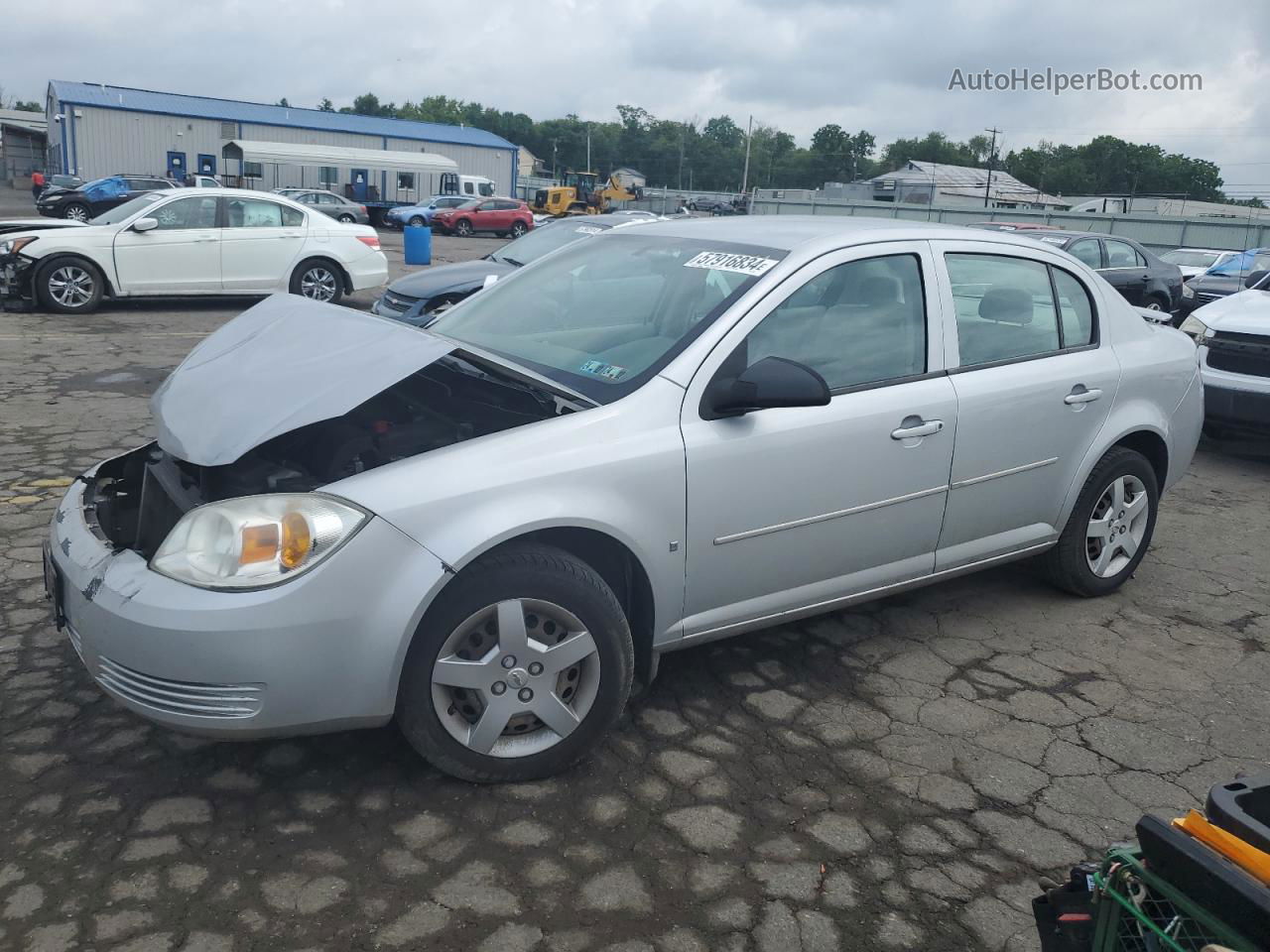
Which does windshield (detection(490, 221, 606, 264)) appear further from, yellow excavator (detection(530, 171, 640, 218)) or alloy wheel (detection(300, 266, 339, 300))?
yellow excavator (detection(530, 171, 640, 218))

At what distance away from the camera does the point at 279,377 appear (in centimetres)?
327

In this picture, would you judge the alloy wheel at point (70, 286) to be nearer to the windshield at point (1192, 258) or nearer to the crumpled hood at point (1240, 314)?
the crumpled hood at point (1240, 314)

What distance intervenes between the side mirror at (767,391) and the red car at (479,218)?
3581 centimetres

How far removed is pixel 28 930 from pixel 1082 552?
404 cm

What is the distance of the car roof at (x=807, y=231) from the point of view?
3768 mm

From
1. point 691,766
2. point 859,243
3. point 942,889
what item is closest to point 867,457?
point 859,243

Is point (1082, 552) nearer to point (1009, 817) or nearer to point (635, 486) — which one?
point (1009, 817)

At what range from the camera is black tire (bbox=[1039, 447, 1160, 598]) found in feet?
14.7

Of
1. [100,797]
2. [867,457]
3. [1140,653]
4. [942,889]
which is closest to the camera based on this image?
[942,889]

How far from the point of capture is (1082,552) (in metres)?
4.56

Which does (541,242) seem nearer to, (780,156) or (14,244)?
(14,244)

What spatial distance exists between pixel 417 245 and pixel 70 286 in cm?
956

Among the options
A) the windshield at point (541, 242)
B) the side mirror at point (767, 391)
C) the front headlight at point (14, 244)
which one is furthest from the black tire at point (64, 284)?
the side mirror at point (767, 391)

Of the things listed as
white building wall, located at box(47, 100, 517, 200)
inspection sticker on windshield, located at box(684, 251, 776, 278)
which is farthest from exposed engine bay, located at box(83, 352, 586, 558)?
white building wall, located at box(47, 100, 517, 200)
